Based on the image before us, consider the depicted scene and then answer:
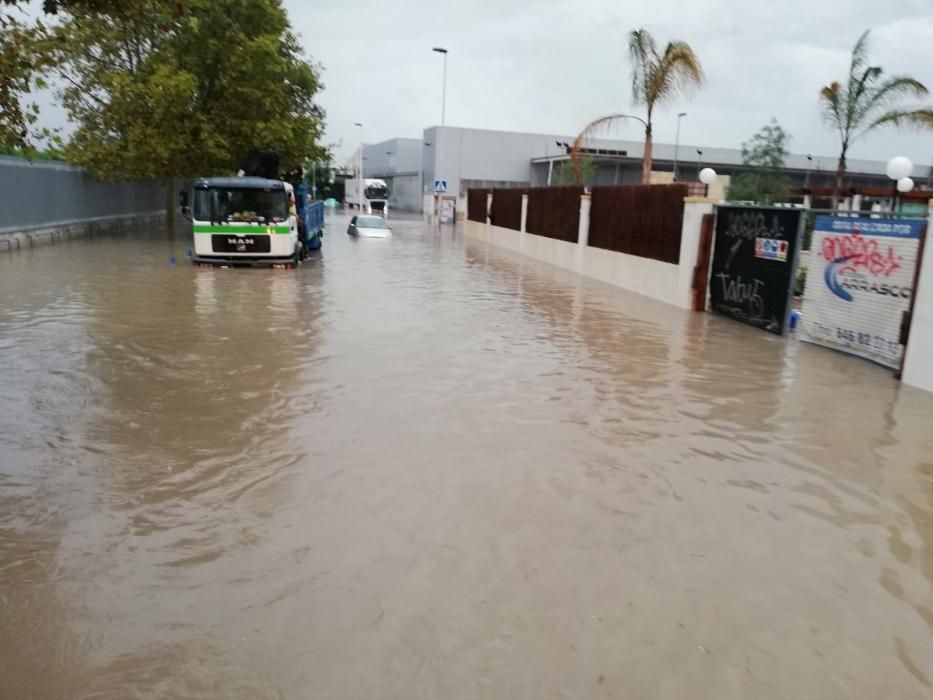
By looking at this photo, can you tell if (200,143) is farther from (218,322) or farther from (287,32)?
(218,322)

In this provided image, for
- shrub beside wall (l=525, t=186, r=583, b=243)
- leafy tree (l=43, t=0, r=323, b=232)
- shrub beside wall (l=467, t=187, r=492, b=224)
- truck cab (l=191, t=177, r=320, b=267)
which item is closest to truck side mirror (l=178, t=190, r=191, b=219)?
truck cab (l=191, t=177, r=320, b=267)

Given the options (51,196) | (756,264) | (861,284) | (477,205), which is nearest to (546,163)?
(477,205)

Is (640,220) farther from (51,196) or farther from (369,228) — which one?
(51,196)

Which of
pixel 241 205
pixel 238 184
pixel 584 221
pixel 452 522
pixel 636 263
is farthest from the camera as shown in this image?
pixel 584 221

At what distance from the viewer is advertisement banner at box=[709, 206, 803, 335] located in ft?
42.3

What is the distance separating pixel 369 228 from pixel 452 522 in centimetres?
3188

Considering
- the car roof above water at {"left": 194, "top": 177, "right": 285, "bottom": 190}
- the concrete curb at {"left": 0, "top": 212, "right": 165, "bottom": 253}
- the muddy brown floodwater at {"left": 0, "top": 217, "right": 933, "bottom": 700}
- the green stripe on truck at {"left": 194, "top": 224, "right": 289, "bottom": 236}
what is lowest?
the muddy brown floodwater at {"left": 0, "top": 217, "right": 933, "bottom": 700}

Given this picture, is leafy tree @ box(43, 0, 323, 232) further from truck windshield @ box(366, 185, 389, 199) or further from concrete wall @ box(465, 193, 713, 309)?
truck windshield @ box(366, 185, 389, 199)

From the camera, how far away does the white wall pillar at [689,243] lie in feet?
51.4

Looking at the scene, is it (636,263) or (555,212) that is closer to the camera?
(636,263)

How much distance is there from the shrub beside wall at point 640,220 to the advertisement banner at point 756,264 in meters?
1.65

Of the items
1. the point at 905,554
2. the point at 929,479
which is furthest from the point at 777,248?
the point at 905,554

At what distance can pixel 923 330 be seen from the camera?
31.4 feet

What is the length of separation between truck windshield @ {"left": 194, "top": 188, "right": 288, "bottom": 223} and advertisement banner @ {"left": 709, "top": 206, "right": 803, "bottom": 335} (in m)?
11.0
